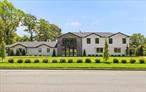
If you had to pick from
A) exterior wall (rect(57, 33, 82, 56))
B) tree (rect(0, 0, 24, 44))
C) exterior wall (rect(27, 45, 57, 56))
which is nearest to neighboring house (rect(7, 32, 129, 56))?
exterior wall (rect(57, 33, 82, 56))

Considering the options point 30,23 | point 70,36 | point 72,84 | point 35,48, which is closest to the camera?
point 72,84

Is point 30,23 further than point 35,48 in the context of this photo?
Yes

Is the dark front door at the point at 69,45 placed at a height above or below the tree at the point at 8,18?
below

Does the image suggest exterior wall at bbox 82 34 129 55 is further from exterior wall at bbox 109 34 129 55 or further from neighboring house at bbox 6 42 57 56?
neighboring house at bbox 6 42 57 56

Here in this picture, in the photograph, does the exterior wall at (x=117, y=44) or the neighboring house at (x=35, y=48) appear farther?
the neighboring house at (x=35, y=48)

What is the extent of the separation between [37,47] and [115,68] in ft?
165

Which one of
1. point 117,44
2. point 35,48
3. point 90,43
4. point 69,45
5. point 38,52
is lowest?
point 38,52

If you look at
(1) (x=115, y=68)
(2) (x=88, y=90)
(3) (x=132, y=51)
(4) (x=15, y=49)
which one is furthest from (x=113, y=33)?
(2) (x=88, y=90)

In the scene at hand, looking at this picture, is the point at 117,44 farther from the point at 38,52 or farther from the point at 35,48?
the point at 35,48

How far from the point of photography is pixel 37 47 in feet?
249

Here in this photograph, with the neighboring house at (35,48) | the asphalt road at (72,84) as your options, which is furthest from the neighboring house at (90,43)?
the asphalt road at (72,84)

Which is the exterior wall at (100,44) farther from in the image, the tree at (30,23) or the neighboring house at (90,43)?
the tree at (30,23)

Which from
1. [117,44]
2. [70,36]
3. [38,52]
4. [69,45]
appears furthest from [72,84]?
[38,52]

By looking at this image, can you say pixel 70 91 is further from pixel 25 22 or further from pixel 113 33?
pixel 25 22
